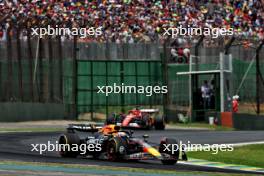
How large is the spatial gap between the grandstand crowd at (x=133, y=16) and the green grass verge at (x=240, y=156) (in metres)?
11.3

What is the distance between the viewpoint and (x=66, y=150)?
17.1m

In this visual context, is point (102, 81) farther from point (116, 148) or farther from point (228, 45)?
point (116, 148)

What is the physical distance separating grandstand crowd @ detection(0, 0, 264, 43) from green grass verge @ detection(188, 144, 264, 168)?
37.2ft

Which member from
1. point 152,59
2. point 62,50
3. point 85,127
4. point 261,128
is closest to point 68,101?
point 62,50

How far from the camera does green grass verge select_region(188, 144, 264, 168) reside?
17156 millimetres

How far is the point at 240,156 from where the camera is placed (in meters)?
18.5

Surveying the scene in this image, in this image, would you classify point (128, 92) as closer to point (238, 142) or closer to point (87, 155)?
point (238, 142)

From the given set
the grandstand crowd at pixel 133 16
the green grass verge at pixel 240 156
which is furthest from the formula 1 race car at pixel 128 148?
the grandstand crowd at pixel 133 16

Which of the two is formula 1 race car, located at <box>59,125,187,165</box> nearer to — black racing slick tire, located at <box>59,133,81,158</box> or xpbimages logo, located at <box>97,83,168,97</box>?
black racing slick tire, located at <box>59,133,81,158</box>

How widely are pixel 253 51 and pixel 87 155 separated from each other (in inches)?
680

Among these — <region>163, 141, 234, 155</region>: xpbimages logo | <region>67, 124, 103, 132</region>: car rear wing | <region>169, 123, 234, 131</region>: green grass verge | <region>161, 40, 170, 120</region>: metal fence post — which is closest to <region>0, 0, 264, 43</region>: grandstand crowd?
<region>161, 40, 170, 120</region>: metal fence post

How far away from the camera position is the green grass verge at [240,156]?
1716cm

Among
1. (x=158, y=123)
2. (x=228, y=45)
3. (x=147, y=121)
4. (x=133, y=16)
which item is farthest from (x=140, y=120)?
(x=228, y=45)

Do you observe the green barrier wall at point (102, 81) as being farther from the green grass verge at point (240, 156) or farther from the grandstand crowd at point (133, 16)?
the green grass verge at point (240, 156)
